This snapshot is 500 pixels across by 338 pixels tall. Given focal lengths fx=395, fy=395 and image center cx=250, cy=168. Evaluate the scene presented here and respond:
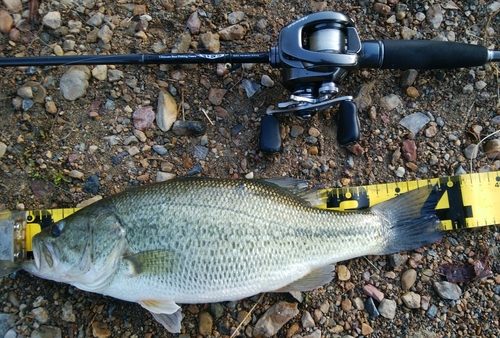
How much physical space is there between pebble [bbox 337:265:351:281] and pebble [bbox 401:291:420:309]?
0.43m

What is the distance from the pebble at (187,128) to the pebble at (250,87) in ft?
1.47

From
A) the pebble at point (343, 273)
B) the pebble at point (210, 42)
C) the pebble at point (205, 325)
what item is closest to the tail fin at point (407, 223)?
the pebble at point (343, 273)

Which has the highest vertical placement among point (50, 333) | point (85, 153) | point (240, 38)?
point (240, 38)

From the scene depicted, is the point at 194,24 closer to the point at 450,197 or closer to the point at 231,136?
the point at 231,136

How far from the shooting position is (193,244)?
2393 millimetres

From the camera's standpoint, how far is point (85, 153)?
302 cm

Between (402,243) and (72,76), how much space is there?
2.74m

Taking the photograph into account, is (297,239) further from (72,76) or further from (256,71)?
(72,76)

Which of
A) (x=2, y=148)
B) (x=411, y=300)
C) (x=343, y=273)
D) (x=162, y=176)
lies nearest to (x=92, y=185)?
(x=162, y=176)

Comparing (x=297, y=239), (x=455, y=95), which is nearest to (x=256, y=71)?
(x=297, y=239)

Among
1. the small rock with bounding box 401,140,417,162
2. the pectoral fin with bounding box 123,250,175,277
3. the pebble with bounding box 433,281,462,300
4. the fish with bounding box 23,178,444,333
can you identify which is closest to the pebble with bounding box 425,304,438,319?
the pebble with bounding box 433,281,462,300

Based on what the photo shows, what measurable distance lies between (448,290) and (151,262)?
2.15 m

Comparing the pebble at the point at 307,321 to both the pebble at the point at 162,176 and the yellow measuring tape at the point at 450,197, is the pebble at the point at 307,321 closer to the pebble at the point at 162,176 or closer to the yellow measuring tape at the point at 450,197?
the yellow measuring tape at the point at 450,197

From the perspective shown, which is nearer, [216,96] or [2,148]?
[2,148]
